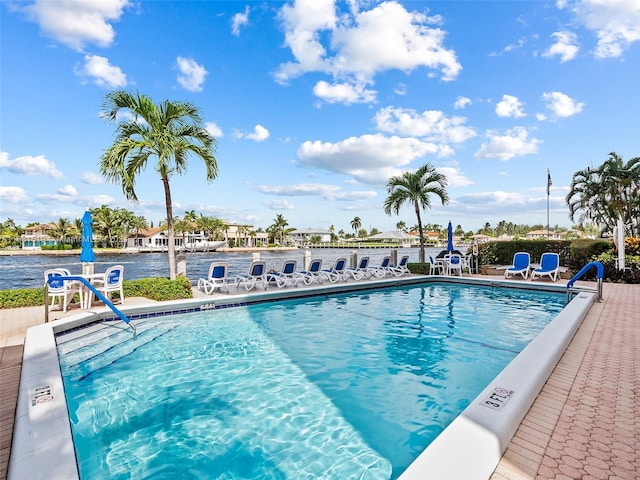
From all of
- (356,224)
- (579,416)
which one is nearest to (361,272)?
(579,416)

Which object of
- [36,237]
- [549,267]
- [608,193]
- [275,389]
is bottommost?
[275,389]

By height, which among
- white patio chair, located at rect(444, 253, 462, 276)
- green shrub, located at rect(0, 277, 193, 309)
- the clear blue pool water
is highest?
white patio chair, located at rect(444, 253, 462, 276)

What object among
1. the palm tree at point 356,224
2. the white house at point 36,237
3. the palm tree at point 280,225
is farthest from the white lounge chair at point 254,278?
the palm tree at point 356,224

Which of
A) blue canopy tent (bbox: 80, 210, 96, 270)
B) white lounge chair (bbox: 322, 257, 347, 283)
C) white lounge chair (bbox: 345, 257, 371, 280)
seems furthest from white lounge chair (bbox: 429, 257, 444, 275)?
blue canopy tent (bbox: 80, 210, 96, 270)

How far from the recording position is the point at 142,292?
9461mm

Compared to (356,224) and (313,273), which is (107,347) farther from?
(356,224)

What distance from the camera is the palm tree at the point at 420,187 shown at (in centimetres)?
1652

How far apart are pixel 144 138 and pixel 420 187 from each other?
11779mm

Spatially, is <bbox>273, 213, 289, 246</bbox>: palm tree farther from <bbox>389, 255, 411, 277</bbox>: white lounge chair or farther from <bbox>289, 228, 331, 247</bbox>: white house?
<bbox>389, 255, 411, 277</bbox>: white lounge chair

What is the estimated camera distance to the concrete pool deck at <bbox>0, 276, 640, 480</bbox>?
7.57ft

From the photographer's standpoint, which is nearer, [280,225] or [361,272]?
[361,272]

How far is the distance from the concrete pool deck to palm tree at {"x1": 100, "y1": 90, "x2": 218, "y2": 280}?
4712 millimetres

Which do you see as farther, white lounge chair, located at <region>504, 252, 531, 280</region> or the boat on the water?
the boat on the water

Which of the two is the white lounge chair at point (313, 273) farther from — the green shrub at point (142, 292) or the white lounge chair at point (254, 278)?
the green shrub at point (142, 292)
